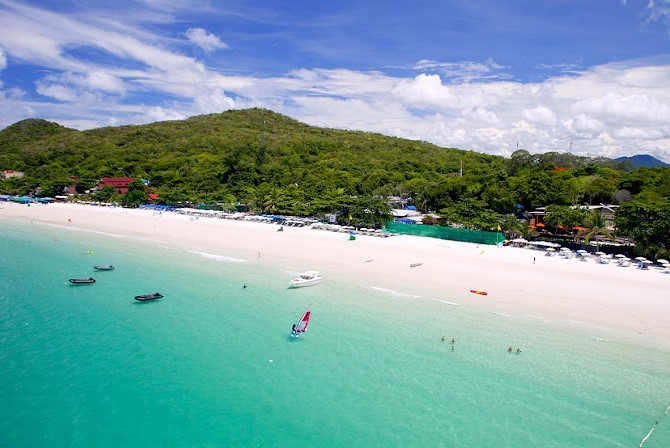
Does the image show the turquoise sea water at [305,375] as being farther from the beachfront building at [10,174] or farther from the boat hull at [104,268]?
the beachfront building at [10,174]

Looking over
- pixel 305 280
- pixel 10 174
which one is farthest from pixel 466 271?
pixel 10 174

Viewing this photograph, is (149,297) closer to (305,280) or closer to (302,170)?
(305,280)

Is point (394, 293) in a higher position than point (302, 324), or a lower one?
higher

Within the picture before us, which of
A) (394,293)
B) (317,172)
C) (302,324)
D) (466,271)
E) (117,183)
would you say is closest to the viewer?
(302,324)

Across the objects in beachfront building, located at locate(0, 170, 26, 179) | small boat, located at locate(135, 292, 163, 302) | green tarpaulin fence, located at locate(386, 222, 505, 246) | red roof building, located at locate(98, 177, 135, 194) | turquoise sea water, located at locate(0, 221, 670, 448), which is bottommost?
turquoise sea water, located at locate(0, 221, 670, 448)

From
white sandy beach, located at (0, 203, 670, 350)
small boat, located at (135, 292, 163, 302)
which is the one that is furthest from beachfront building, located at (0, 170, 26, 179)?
small boat, located at (135, 292, 163, 302)

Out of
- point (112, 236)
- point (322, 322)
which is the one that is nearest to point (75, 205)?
point (112, 236)

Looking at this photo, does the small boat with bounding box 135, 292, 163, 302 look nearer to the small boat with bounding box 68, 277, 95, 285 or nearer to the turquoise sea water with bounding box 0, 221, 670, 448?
the turquoise sea water with bounding box 0, 221, 670, 448

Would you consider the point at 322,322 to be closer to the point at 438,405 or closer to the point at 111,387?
the point at 438,405
